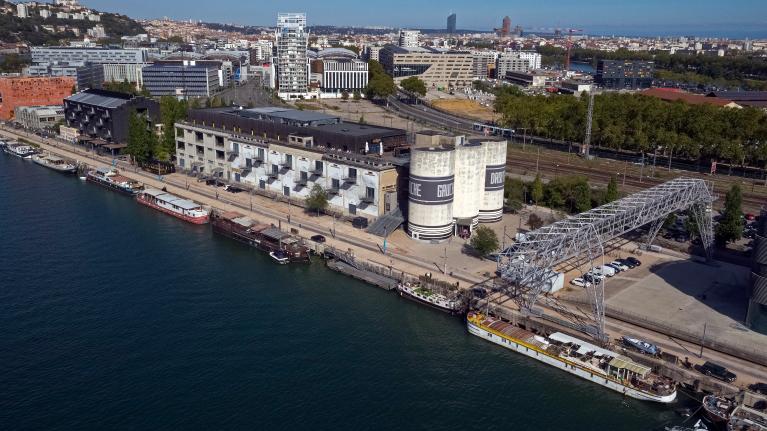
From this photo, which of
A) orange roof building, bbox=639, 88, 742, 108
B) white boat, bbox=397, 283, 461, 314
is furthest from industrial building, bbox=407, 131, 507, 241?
orange roof building, bbox=639, 88, 742, 108

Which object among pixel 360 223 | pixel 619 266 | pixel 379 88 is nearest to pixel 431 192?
pixel 360 223

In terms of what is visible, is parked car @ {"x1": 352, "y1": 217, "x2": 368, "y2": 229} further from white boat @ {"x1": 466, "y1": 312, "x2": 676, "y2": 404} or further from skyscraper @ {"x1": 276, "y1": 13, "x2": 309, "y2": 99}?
skyscraper @ {"x1": 276, "y1": 13, "x2": 309, "y2": 99}

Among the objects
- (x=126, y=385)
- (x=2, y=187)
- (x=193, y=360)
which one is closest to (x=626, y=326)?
(x=193, y=360)

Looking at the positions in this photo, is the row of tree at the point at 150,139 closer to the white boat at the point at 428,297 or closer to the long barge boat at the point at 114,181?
the long barge boat at the point at 114,181

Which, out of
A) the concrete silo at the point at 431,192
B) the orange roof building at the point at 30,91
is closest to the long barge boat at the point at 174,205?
the concrete silo at the point at 431,192

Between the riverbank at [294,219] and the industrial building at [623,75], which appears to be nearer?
the riverbank at [294,219]

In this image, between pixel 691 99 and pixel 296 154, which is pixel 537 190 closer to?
pixel 296 154
